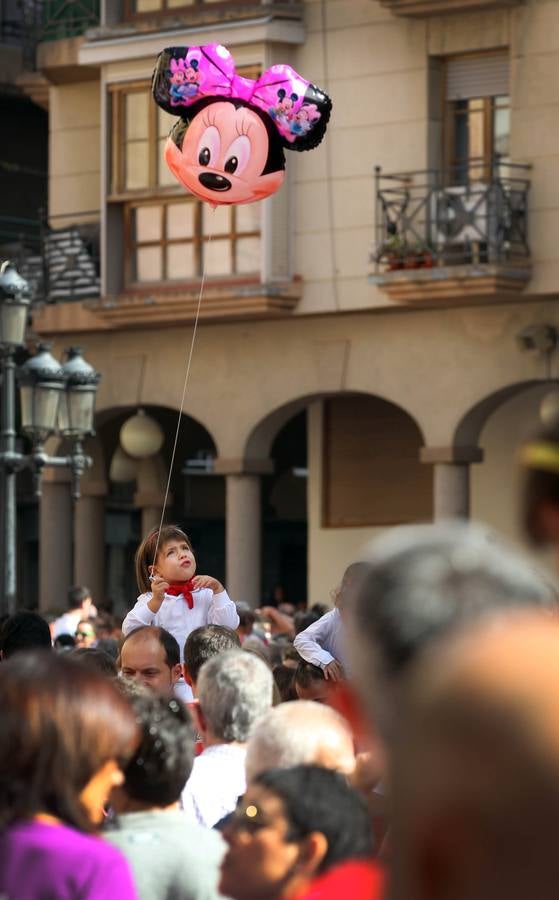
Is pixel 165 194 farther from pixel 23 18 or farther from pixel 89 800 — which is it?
pixel 89 800

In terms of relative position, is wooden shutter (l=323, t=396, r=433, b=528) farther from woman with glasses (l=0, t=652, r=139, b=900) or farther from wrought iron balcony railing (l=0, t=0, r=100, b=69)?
woman with glasses (l=0, t=652, r=139, b=900)

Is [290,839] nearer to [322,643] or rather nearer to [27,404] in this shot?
[322,643]

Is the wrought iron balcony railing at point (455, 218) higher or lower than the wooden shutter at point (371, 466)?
higher

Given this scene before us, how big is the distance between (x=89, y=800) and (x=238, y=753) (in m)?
1.68

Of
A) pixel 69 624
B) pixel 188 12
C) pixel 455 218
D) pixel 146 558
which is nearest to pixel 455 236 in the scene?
pixel 455 218

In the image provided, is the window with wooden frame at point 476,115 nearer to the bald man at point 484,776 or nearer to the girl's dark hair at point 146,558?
the girl's dark hair at point 146,558

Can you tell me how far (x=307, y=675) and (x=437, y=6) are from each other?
13.8 meters

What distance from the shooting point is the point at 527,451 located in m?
2.21

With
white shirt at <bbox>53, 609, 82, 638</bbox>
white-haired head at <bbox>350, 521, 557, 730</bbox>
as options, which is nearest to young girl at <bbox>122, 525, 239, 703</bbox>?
white shirt at <bbox>53, 609, 82, 638</bbox>

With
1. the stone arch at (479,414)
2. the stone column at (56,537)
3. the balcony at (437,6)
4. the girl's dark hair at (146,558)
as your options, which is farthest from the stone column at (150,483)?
the girl's dark hair at (146,558)

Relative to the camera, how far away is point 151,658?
22.5 feet

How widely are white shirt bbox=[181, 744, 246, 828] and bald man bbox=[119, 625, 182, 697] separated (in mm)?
1511

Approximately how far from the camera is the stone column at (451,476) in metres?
21.3

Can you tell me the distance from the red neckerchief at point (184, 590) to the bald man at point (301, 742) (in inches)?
170
